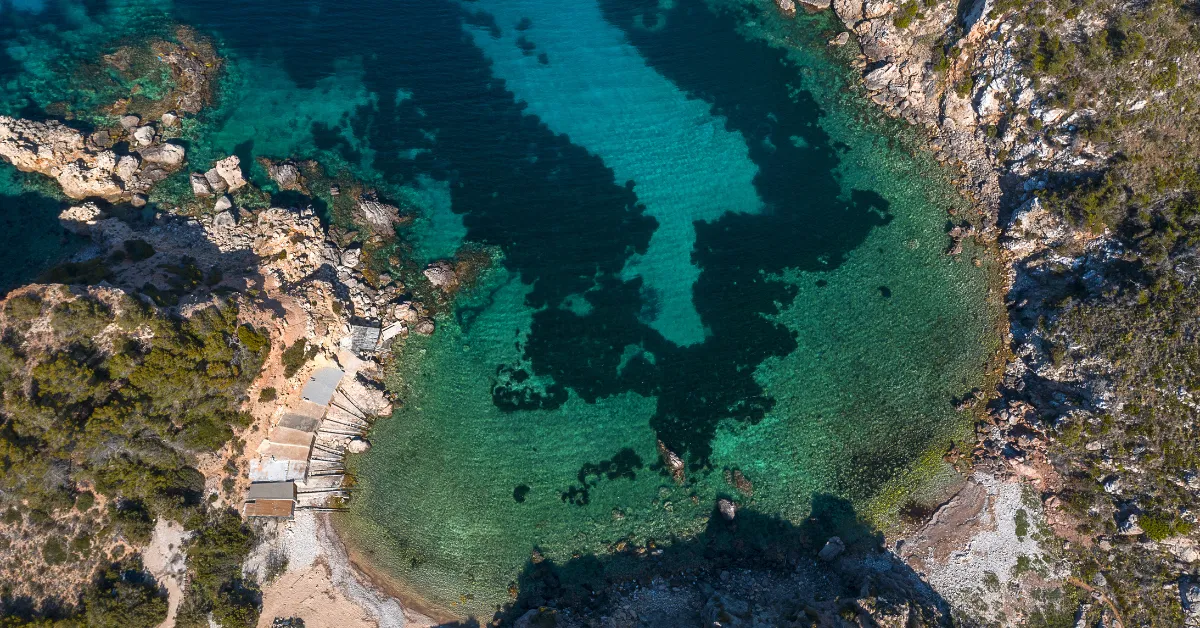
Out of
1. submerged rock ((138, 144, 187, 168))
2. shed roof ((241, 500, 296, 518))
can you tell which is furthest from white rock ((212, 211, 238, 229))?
shed roof ((241, 500, 296, 518))

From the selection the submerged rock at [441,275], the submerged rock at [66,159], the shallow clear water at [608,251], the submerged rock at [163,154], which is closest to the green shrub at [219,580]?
the shallow clear water at [608,251]

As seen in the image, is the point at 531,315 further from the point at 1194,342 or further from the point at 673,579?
the point at 1194,342

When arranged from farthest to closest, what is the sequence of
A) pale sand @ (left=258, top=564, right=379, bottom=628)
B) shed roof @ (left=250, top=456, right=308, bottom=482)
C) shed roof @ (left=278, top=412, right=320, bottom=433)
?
shed roof @ (left=278, top=412, right=320, bottom=433) → shed roof @ (left=250, top=456, right=308, bottom=482) → pale sand @ (left=258, top=564, right=379, bottom=628)

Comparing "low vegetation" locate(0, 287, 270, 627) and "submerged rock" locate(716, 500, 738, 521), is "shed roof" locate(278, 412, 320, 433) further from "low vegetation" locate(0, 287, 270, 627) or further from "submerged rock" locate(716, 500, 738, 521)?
"submerged rock" locate(716, 500, 738, 521)

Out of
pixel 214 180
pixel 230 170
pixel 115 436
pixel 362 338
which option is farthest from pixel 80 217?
pixel 362 338

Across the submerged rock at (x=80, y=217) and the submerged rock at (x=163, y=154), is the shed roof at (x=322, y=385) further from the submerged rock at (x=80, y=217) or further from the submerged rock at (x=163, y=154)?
the submerged rock at (x=163, y=154)

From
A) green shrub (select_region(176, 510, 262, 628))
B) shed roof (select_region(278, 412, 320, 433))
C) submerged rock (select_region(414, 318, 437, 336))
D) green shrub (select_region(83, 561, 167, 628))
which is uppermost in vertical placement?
submerged rock (select_region(414, 318, 437, 336))

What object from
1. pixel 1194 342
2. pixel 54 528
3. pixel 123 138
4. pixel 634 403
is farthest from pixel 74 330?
pixel 1194 342
